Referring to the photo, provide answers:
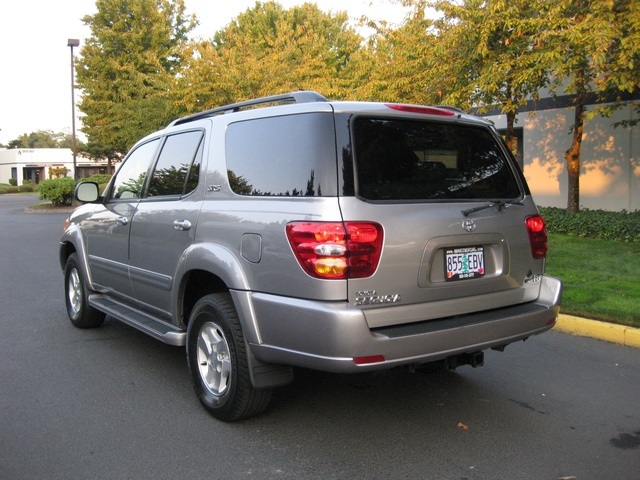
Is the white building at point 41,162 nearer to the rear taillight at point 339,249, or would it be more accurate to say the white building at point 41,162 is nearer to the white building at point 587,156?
the white building at point 587,156

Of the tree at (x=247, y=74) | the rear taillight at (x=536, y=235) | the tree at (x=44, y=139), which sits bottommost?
the rear taillight at (x=536, y=235)

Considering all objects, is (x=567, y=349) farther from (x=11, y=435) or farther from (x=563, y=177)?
(x=563, y=177)

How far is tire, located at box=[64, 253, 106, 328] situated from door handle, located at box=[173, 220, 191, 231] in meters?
2.23

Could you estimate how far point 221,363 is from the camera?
4047mm

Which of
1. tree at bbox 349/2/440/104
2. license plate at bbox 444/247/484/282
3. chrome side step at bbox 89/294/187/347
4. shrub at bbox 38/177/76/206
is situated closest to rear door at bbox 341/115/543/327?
license plate at bbox 444/247/484/282

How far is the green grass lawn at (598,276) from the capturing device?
21.1 feet

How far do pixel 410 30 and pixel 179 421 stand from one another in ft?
32.7

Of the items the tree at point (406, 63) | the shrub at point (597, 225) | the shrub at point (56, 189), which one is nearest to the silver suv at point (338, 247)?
the tree at point (406, 63)

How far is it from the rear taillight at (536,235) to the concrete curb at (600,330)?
7.26 ft

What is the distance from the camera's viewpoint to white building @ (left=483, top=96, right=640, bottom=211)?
48.7 feet

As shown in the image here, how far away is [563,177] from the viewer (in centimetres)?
1641

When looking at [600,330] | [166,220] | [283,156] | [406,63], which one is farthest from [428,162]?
[406,63]

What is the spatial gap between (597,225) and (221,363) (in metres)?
10.3

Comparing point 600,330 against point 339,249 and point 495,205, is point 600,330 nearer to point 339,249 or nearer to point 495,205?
point 495,205
